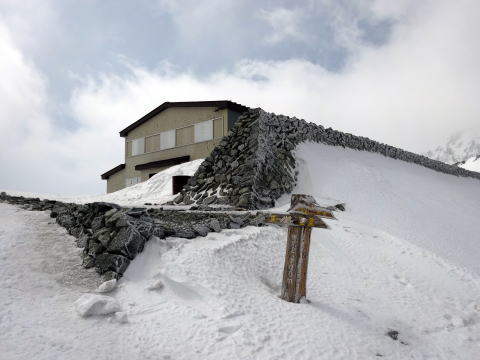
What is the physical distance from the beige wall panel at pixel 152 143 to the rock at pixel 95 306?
67.8 ft

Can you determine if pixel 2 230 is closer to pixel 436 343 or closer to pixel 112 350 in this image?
pixel 112 350

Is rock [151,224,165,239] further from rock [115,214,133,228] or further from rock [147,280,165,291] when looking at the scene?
rock [147,280,165,291]

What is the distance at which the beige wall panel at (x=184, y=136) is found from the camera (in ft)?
71.7

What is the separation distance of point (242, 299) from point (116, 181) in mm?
25268

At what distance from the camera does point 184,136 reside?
73.2 ft

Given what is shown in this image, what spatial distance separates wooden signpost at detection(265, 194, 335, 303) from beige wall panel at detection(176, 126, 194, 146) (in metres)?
17.1

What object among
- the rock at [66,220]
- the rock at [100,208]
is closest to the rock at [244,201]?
the rock at [100,208]

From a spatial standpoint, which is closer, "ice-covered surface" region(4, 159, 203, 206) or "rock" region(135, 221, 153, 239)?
"rock" region(135, 221, 153, 239)

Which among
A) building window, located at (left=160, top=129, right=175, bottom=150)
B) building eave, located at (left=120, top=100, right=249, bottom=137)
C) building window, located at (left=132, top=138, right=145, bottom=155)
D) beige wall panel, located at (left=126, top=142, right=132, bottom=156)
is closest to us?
building eave, located at (left=120, top=100, right=249, bottom=137)

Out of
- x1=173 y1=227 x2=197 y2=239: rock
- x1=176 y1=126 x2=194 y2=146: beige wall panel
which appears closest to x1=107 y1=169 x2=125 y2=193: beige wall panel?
x1=176 y1=126 x2=194 y2=146: beige wall panel

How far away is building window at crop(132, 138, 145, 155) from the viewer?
83.5ft

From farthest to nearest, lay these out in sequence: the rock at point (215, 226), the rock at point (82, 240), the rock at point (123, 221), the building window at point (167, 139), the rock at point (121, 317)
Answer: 1. the building window at point (167, 139)
2. the rock at point (215, 226)
3. the rock at point (82, 240)
4. the rock at point (123, 221)
5. the rock at point (121, 317)

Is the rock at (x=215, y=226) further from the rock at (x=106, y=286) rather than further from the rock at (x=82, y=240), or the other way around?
the rock at (x=106, y=286)

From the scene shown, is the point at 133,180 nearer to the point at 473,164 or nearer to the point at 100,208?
the point at 100,208
